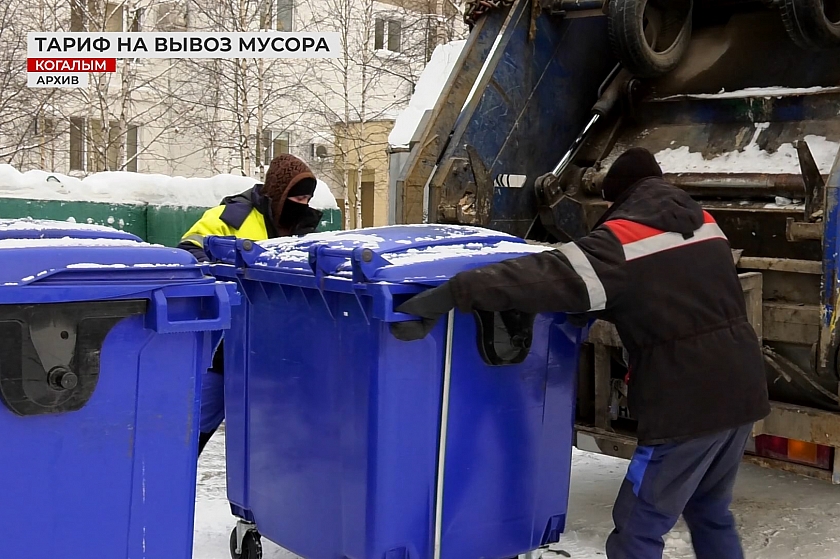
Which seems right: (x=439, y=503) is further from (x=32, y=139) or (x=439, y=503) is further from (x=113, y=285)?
(x=32, y=139)

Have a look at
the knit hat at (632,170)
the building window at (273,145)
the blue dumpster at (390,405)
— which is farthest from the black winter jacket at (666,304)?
the building window at (273,145)

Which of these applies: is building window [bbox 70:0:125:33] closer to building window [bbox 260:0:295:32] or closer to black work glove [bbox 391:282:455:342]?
building window [bbox 260:0:295:32]

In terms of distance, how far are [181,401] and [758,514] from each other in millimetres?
2700

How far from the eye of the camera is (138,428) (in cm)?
210

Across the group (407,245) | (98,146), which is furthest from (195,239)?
(98,146)

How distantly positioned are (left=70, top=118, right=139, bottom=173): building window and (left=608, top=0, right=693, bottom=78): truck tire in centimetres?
1021

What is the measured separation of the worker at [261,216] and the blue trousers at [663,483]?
1.64 metres

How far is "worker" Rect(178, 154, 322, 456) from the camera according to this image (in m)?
3.54

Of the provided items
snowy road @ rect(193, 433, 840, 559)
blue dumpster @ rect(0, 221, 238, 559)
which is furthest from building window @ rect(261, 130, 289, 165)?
blue dumpster @ rect(0, 221, 238, 559)

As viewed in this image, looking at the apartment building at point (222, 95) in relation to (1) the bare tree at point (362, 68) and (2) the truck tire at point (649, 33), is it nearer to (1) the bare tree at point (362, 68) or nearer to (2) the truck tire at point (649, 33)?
(1) the bare tree at point (362, 68)

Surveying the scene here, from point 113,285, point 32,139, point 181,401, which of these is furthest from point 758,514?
point 32,139

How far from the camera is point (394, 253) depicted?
2.51 metres

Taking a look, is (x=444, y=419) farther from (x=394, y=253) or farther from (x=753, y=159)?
(x=753, y=159)

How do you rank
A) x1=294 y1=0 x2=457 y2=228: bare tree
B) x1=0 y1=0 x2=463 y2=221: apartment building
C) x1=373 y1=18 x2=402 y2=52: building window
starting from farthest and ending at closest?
x1=373 y1=18 x2=402 y2=52: building window
x1=294 y1=0 x2=457 y2=228: bare tree
x1=0 y1=0 x2=463 y2=221: apartment building
